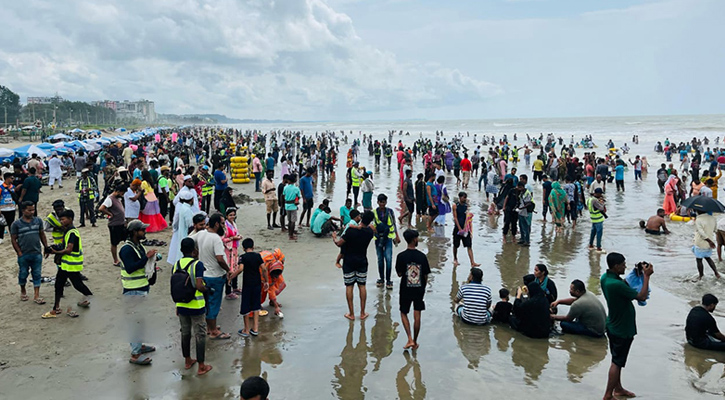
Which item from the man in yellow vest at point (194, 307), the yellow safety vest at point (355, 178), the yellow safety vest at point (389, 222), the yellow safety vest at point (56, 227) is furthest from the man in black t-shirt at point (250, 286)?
the yellow safety vest at point (355, 178)

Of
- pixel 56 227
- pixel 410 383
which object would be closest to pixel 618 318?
pixel 410 383

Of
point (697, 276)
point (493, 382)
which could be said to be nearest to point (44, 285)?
point (493, 382)

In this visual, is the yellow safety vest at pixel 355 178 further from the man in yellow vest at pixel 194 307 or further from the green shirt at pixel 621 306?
the green shirt at pixel 621 306

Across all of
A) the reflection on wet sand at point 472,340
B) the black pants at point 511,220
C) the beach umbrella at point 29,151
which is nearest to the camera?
the reflection on wet sand at point 472,340

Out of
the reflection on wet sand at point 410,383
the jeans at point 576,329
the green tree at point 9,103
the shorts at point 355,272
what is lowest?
the reflection on wet sand at point 410,383

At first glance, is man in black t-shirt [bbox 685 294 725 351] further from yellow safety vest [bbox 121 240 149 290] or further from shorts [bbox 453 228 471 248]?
yellow safety vest [bbox 121 240 149 290]

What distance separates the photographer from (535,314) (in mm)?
6141

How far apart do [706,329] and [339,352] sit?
15.1 ft

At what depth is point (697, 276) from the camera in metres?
8.61

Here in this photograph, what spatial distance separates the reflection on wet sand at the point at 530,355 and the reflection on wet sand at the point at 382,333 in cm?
153

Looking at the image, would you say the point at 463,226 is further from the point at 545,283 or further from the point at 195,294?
the point at 195,294

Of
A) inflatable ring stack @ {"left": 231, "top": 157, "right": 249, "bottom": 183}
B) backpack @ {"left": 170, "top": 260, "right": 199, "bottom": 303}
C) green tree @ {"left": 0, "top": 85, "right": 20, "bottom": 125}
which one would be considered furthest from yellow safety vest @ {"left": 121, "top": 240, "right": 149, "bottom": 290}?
green tree @ {"left": 0, "top": 85, "right": 20, "bottom": 125}

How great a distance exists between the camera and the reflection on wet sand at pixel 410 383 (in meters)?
4.83

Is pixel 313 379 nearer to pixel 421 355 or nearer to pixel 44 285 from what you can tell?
pixel 421 355
